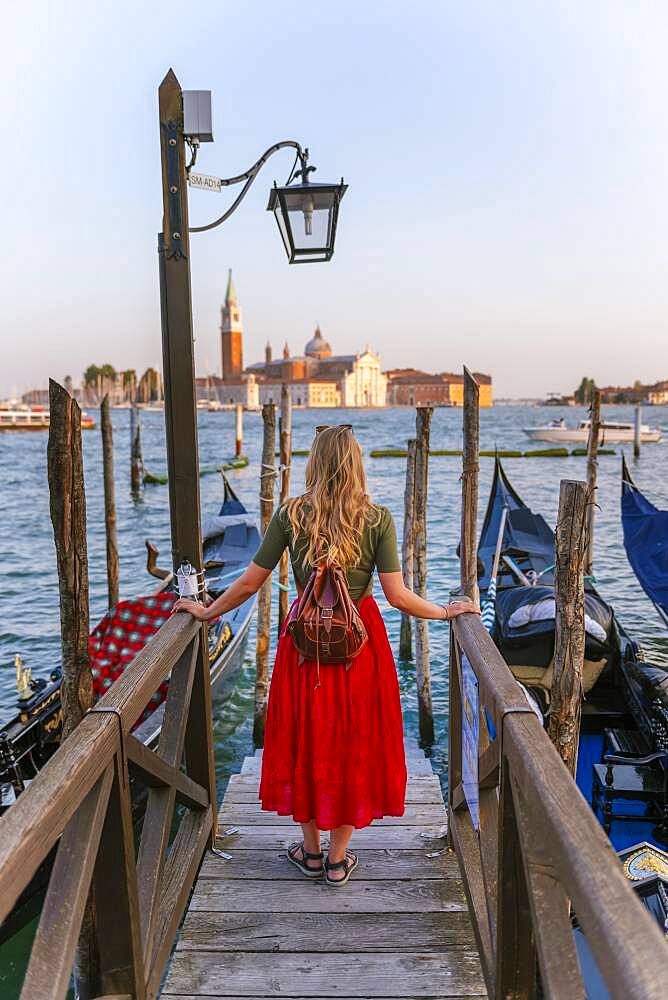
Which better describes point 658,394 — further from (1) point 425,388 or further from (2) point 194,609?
(2) point 194,609

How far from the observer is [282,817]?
2.60m

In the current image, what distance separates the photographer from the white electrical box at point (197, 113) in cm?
219

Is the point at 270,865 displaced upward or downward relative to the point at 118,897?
downward

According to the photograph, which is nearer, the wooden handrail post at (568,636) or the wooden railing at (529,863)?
the wooden railing at (529,863)

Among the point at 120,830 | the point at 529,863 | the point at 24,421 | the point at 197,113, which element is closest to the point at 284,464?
the point at 197,113

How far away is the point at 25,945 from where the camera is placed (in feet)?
11.1

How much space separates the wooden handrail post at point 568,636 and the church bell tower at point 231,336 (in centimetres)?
9148

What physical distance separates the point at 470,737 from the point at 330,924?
588 mm

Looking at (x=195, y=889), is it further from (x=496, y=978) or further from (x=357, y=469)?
(x=357, y=469)

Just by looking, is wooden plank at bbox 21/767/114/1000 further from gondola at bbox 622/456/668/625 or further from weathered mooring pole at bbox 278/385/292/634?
gondola at bbox 622/456/668/625

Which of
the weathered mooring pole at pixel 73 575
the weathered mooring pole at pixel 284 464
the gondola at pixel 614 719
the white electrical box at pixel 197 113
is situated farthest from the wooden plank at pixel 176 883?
the weathered mooring pole at pixel 284 464

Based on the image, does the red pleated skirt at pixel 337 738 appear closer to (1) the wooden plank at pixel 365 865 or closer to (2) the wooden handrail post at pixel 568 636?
(1) the wooden plank at pixel 365 865

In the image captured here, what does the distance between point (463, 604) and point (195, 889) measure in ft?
3.43

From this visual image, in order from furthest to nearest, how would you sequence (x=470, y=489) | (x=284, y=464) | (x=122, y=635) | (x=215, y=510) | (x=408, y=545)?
(x=215, y=510) → (x=408, y=545) → (x=284, y=464) → (x=470, y=489) → (x=122, y=635)
